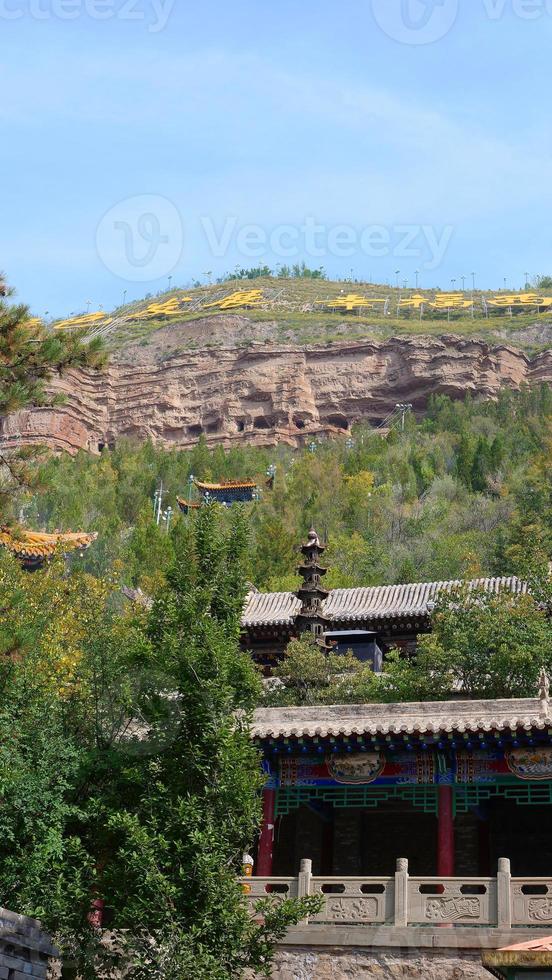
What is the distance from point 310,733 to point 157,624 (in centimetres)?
275

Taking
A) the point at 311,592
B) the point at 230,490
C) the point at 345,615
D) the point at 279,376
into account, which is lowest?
the point at 311,592

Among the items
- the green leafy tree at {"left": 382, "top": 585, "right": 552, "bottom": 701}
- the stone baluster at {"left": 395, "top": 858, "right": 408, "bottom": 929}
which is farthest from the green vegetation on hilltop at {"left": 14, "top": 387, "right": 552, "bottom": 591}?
the stone baluster at {"left": 395, "top": 858, "right": 408, "bottom": 929}

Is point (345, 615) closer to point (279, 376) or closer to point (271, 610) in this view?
point (271, 610)

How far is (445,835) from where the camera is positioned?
17203 millimetres

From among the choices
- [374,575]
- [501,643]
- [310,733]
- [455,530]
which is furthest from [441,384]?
[310,733]

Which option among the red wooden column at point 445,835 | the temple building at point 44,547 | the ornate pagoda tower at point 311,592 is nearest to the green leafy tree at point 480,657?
the ornate pagoda tower at point 311,592

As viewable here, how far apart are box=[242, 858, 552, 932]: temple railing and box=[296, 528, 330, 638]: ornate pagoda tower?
41.4 ft

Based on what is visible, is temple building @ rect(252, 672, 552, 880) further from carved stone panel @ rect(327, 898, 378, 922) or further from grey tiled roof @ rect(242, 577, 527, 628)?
grey tiled roof @ rect(242, 577, 527, 628)

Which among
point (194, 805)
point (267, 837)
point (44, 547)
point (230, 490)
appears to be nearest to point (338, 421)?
point (230, 490)

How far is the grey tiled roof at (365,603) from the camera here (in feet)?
101

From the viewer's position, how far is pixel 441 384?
96312 millimetres

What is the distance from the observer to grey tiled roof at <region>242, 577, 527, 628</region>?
101ft

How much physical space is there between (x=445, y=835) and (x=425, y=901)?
1648 millimetres

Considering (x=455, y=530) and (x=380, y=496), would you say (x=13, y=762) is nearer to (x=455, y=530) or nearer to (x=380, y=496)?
(x=455, y=530)
